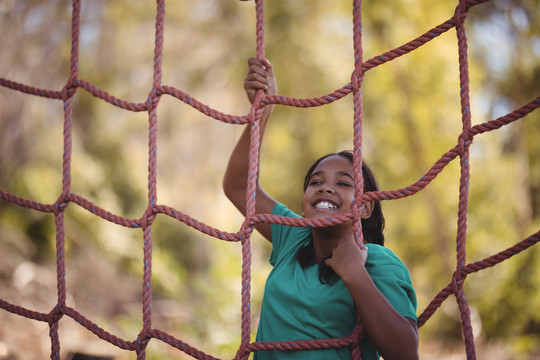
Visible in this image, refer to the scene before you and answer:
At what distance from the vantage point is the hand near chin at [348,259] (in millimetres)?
744

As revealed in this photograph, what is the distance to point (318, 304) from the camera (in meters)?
0.84

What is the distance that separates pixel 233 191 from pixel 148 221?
0.68ft

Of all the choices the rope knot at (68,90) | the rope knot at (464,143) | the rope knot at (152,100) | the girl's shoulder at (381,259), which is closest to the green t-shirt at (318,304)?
the girl's shoulder at (381,259)

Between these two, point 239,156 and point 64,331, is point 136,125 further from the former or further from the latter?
point 239,156

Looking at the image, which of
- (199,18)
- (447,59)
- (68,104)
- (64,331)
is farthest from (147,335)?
(199,18)

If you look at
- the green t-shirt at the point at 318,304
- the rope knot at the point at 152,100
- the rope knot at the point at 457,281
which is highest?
the rope knot at the point at 152,100

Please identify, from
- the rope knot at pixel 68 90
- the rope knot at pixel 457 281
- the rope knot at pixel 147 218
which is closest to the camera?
the rope knot at pixel 457 281

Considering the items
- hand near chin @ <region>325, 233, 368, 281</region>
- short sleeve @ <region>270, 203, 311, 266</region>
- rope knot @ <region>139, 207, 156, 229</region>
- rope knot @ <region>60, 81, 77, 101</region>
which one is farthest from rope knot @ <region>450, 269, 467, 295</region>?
rope knot @ <region>60, 81, 77, 101</region>

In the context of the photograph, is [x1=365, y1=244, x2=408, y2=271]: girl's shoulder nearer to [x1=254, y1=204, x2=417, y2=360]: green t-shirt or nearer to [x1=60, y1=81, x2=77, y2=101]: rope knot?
[x1=254, y1=204, x2=417, y2=360]: green t-shirt

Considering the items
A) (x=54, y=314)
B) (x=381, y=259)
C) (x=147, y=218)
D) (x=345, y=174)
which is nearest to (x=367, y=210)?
(x=345, y=174)

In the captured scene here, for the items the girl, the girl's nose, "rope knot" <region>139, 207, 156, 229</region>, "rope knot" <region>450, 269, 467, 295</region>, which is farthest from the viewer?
"rope knot" <region>139, 207, 156, 229</region>

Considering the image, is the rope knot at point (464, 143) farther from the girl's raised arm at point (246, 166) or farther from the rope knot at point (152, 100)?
the rope knot at point (152, 100)

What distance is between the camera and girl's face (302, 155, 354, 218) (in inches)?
36.3

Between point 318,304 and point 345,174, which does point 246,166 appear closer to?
point 345,174
